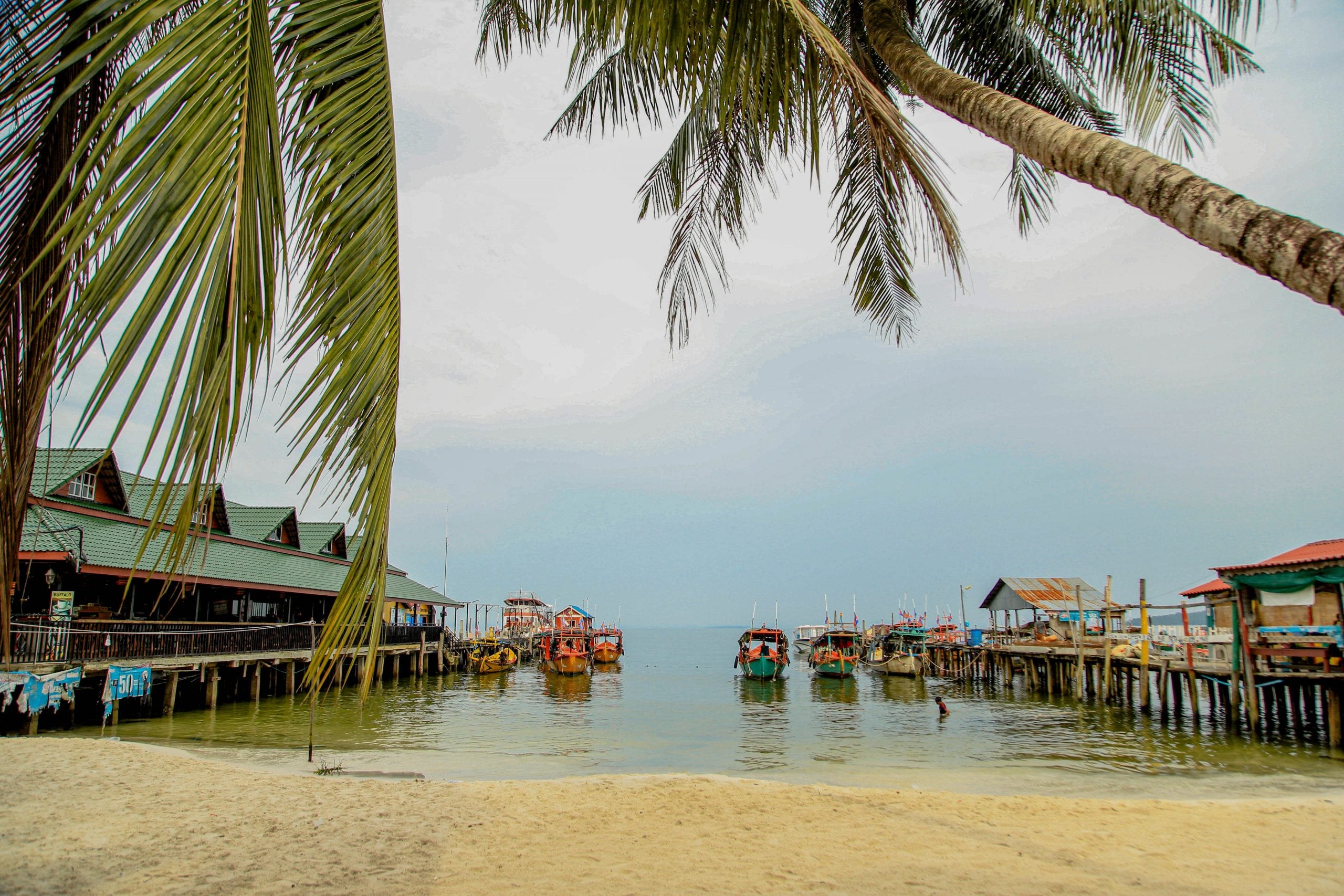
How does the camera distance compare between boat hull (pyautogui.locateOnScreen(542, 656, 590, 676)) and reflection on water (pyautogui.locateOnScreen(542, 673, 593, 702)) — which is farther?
boat hull (pyautogui.locateOnScreen(542, 656, 590, 676))

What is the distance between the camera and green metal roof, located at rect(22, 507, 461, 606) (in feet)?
55.7

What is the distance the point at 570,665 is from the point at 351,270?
129 ft

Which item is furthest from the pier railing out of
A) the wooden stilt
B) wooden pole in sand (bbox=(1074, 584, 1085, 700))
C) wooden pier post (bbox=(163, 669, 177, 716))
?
wooden pole in sand (bbox=(1074, 584, 1085, 700))

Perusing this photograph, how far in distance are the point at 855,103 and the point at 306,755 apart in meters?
15.9

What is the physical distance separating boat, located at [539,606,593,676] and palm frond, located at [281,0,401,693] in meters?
38.6

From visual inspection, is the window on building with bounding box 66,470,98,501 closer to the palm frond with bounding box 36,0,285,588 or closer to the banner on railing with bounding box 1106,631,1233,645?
the palm frond with bounding box 36,0,285,588

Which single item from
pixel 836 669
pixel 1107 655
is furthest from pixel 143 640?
pixel 836 669

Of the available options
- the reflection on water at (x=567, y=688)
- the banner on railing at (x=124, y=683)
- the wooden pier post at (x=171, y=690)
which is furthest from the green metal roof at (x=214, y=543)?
the reflection on water at (x=567, y=688)

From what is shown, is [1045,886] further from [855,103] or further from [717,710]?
[717,710]

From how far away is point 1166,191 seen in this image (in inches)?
130

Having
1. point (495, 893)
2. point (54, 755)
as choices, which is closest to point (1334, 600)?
point (495, 893)

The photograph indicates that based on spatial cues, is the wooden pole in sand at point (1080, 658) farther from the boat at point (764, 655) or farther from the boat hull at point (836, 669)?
the boat at point (764, 655)

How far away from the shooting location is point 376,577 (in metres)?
2.39

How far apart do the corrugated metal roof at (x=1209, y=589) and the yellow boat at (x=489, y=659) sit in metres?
30.7
